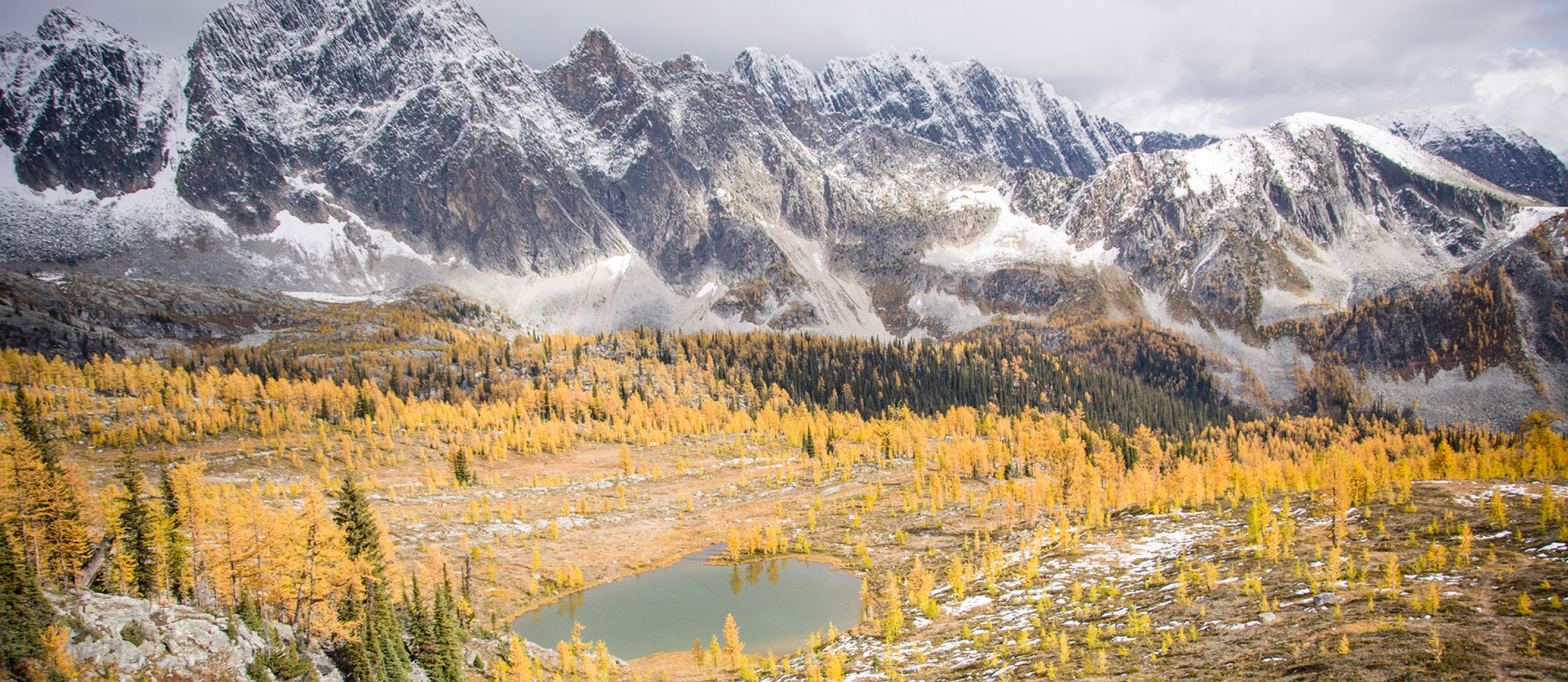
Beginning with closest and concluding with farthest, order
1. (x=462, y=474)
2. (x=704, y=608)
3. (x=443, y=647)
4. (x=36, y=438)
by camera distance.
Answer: (x=443, y=647), (x=36, y=438), (x=704, y=608), (x=462, y=474)

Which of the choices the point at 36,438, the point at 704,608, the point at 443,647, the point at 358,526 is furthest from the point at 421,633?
the point at 704,608

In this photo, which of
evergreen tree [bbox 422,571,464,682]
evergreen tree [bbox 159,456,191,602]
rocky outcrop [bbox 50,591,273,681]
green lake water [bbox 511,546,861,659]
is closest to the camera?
rocky outcrop [bbox 50,591,273,681]

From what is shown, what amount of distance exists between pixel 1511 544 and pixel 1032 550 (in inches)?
1136

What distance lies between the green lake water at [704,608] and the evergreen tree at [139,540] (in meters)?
23.5

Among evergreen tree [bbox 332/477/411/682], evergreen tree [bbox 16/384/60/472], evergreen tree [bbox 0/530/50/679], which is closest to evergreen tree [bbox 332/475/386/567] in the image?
evergreen tree [bbox 332/477/411/682]

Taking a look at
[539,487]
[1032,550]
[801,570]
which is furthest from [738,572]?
[539,487]

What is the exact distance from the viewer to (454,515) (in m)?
78.6

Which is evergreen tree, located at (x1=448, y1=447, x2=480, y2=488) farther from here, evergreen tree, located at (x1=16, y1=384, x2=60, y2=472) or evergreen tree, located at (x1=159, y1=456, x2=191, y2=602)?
evergreen tree, located at (x1=159, y1=456, x2=191, y2=602)

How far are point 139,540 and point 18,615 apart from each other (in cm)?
1300

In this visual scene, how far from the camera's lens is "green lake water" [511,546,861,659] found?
54.4m

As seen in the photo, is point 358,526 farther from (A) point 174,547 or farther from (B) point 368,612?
(A) point 174,547

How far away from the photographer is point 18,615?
26688 millimetres

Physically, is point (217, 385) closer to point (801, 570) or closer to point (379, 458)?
point (379, 458)

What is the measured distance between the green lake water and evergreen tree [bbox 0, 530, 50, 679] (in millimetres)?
29509
